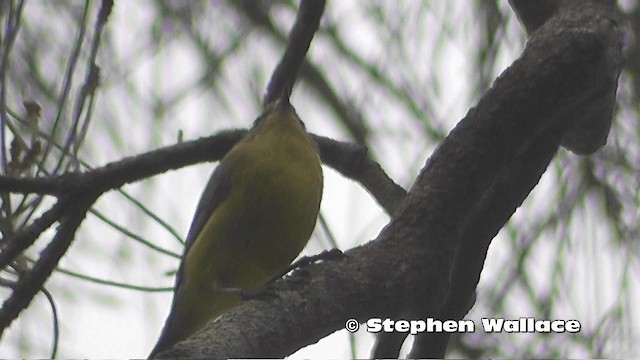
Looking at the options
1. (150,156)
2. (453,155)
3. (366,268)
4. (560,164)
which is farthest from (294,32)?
(560,164)

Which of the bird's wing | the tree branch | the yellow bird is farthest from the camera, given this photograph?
the bird's wing

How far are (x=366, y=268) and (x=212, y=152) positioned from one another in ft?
3.29

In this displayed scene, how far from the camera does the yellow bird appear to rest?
11.4 feet

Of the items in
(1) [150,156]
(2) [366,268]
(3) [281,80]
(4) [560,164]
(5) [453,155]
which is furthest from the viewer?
(4) [560,164]

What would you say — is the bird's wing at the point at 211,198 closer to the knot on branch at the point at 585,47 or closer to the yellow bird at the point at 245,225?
the yellow bird at the point at 245,225

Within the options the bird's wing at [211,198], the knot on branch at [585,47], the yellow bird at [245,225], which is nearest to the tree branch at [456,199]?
the knot on branch at [585,47]

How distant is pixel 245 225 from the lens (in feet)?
11.5

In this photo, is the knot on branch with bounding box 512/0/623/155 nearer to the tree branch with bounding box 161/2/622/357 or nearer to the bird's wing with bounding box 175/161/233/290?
the tree branch with bounding box 161/2/622/357

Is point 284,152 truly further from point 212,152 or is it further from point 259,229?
point 212,152

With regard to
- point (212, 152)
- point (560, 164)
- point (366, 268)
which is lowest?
point (366, 268)

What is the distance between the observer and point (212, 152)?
3.08 metres

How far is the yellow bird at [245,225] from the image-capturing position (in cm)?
346

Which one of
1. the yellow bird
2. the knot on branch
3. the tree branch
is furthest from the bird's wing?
the knot on branch

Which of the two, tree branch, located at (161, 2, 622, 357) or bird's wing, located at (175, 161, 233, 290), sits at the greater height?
bird's wing, located at (175, 161, 233, 290)
